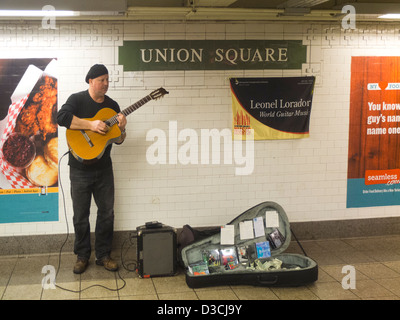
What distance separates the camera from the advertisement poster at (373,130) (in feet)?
22.2

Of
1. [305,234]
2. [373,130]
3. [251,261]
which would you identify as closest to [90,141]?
[251,261]

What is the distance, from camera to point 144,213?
6.45m

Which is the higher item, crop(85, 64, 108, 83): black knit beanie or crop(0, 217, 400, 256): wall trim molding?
crop(85, 64, 108, 83): black knit beanie

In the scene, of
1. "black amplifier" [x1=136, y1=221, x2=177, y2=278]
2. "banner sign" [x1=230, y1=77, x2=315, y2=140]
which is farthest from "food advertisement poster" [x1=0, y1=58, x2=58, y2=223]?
"banner sign" [x1=230, y1=77, x2=315, y2=140]

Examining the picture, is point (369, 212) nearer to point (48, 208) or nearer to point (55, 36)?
point (48, 208)

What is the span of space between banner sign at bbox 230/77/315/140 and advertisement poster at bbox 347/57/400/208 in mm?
666

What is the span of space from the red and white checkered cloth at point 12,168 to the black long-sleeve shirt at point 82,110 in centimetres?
81

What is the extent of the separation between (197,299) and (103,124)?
6.58ft

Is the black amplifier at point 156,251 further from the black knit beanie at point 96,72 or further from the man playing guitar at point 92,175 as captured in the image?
the black knit beanie at point 96,72

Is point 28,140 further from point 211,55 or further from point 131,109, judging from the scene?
point 211,55

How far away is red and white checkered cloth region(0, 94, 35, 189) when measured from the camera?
6.05 m

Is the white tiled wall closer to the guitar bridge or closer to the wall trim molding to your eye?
the wall trim molding

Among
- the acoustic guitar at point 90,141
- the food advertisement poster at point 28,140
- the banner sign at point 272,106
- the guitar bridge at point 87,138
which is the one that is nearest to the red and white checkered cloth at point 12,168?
the food advertisement poster at point 28,140

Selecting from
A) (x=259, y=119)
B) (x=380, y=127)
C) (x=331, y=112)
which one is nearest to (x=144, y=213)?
(x=259, y=119)
